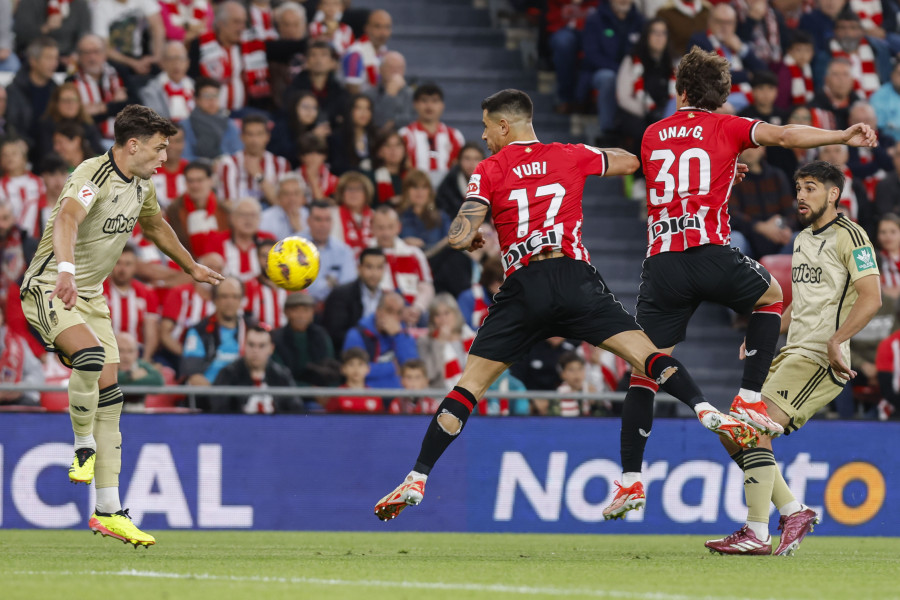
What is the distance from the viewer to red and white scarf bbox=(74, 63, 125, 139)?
1436 centimetres

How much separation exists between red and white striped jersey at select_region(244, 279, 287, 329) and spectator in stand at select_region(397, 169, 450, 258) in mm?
1674

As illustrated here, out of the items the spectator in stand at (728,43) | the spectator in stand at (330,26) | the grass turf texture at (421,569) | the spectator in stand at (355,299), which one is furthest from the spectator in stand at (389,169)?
the grass turf texture at (421,569)

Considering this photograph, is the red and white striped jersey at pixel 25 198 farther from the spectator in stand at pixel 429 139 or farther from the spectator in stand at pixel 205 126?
the spectator in stand at pixel 429 139

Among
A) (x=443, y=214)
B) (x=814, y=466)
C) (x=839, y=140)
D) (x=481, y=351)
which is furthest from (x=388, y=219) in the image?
(x=839, y=140)

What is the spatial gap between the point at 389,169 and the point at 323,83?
129 cm

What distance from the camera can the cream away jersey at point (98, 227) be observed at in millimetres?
8305

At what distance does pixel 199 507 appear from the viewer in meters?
11.3

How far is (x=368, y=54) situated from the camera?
52.1 feet

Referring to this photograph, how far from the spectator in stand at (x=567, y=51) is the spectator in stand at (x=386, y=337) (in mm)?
5078

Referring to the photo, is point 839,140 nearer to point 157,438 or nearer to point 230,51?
point 157,438

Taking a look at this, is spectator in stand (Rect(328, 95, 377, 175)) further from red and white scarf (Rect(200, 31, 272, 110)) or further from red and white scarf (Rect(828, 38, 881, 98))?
red and white scarf (Rect(828, 38, 881, 98))

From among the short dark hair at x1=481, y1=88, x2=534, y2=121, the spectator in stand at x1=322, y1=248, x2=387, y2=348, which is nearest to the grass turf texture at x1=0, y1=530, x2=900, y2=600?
the short dark hair at x1=481, y1=88, x2=534, y2=121

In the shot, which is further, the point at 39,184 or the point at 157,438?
the point at 39,184

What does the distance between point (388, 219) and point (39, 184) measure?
3.29m
